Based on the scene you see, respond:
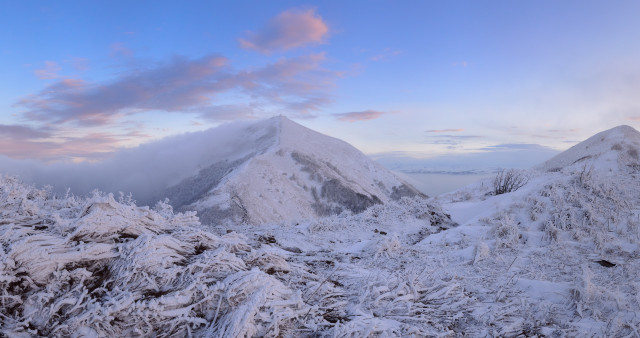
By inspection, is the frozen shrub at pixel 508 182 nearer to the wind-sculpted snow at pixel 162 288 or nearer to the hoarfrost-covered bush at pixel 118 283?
the wind-sculpted snow at pixel 162 288

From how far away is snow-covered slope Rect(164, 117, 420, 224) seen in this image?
36.7 meters

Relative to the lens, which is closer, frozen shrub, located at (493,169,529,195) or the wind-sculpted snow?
the wind-sculpted snow

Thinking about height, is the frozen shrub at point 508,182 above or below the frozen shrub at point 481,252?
above

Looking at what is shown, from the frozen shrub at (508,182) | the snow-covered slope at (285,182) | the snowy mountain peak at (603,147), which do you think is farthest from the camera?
the snow-covered slope at (285,182)

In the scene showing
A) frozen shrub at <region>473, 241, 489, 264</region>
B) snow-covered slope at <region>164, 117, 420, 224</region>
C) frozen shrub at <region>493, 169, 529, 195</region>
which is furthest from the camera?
snow-covered slope at <region>164, 117, 420, 224</region>

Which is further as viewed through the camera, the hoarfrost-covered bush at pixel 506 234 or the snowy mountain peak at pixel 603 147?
the snowy mountain peak at pixel 603 147

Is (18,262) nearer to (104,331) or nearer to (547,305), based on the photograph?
(104,331)

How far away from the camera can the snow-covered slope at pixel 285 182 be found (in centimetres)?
3669

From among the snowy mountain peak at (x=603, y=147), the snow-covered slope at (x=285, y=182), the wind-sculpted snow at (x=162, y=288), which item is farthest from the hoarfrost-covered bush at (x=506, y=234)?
the snow-covered slope at (x=285, y=182)

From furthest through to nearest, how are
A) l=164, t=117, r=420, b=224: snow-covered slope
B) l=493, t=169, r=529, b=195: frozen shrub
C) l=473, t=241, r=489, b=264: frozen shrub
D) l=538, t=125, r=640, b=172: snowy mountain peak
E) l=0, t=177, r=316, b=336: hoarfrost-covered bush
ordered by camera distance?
l=164, t=117, r=420, b=224: snow-covered slope < l=538, t=125, r=640, b=172: snowy mountain peak < l=493, t=169, r=529, b=195: frozen shrub < l=473, t=241, r=489, b=264: frozen shrub < l=0, t=177, r=316, b=336: hoarfrost-covered bush

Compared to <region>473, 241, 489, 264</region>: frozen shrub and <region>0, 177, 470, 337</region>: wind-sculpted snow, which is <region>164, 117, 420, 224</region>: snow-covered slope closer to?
<region>473, 241, 489, 264</region>: frozen shrub

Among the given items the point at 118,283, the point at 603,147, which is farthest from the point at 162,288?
the point at 603,147

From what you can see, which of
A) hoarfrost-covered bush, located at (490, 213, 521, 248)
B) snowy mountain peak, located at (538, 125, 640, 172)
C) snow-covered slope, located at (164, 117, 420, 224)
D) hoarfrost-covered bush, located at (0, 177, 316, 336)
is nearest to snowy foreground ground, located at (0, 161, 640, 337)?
hoarfrost-covered bush, located at (0, 177, 316, 336)

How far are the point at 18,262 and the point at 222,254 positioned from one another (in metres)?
1.63
